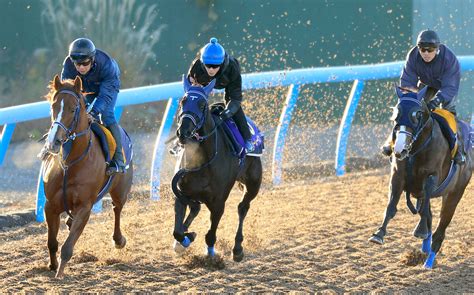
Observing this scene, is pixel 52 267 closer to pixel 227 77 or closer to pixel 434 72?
pixel 227 77

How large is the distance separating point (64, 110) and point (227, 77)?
5.11 ft

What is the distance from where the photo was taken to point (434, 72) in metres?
8.95

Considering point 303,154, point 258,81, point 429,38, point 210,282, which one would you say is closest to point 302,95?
point 303,154

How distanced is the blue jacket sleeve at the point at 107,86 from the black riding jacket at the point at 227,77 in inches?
23.1

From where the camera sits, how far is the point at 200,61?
8.39 metres

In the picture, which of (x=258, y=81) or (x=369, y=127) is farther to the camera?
(x=369, y=127)

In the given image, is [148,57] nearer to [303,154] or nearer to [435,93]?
[303,154]

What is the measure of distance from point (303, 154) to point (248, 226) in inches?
160

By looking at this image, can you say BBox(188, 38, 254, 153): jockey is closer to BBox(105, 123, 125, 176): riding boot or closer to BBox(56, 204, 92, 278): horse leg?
BBox(105, 123, 125, 176): riding boot

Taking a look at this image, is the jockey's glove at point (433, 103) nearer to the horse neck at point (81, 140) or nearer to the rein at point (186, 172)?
the rein at point (186, 172)

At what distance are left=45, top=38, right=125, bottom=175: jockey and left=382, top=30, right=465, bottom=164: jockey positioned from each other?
2356 mm

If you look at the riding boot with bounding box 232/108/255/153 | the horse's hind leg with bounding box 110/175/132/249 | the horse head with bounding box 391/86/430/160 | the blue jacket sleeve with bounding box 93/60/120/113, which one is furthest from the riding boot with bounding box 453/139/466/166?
the blue jacket sleeve with bounding box 93/60/120/113

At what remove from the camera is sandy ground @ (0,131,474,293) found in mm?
7684

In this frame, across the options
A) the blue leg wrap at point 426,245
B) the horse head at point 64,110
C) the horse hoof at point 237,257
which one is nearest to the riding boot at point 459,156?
the blue leg wrap at point 426,245
